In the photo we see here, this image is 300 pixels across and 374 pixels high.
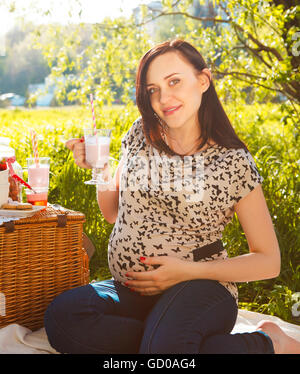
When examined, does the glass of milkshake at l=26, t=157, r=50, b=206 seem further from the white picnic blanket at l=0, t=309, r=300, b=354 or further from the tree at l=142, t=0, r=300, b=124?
the tree at l=142, t=0, r=300, b=124

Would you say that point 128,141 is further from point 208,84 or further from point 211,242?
point 211,242

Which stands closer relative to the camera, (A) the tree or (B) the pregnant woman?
(B) the pregnant woman

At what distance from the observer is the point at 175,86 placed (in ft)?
6.44

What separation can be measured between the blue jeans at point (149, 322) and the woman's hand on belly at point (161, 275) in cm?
3

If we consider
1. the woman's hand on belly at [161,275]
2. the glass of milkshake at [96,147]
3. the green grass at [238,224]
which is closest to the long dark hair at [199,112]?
the glass of milkshake at [96,147]

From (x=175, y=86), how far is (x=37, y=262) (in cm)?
94

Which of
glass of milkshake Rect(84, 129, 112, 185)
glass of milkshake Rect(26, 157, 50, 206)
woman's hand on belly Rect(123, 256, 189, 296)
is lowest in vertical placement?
woman's hand on belly Rect(123, 256, 189, 296)

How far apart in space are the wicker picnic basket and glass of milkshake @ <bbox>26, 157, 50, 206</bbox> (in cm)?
7

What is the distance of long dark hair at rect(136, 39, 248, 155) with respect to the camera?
1.98 m

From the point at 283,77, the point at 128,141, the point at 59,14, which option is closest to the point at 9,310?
the point at 128,141

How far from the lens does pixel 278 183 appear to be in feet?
12.3

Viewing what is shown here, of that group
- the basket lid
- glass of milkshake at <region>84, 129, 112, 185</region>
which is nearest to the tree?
glass of milkshake at <region>84, 129, 112, 185</region>

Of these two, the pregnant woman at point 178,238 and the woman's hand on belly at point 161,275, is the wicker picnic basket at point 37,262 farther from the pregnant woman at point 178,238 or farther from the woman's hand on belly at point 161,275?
the woman's hand on belly at point 161,275

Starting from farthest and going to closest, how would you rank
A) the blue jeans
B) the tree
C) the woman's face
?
the tree
the woman's face
the blue jeans
